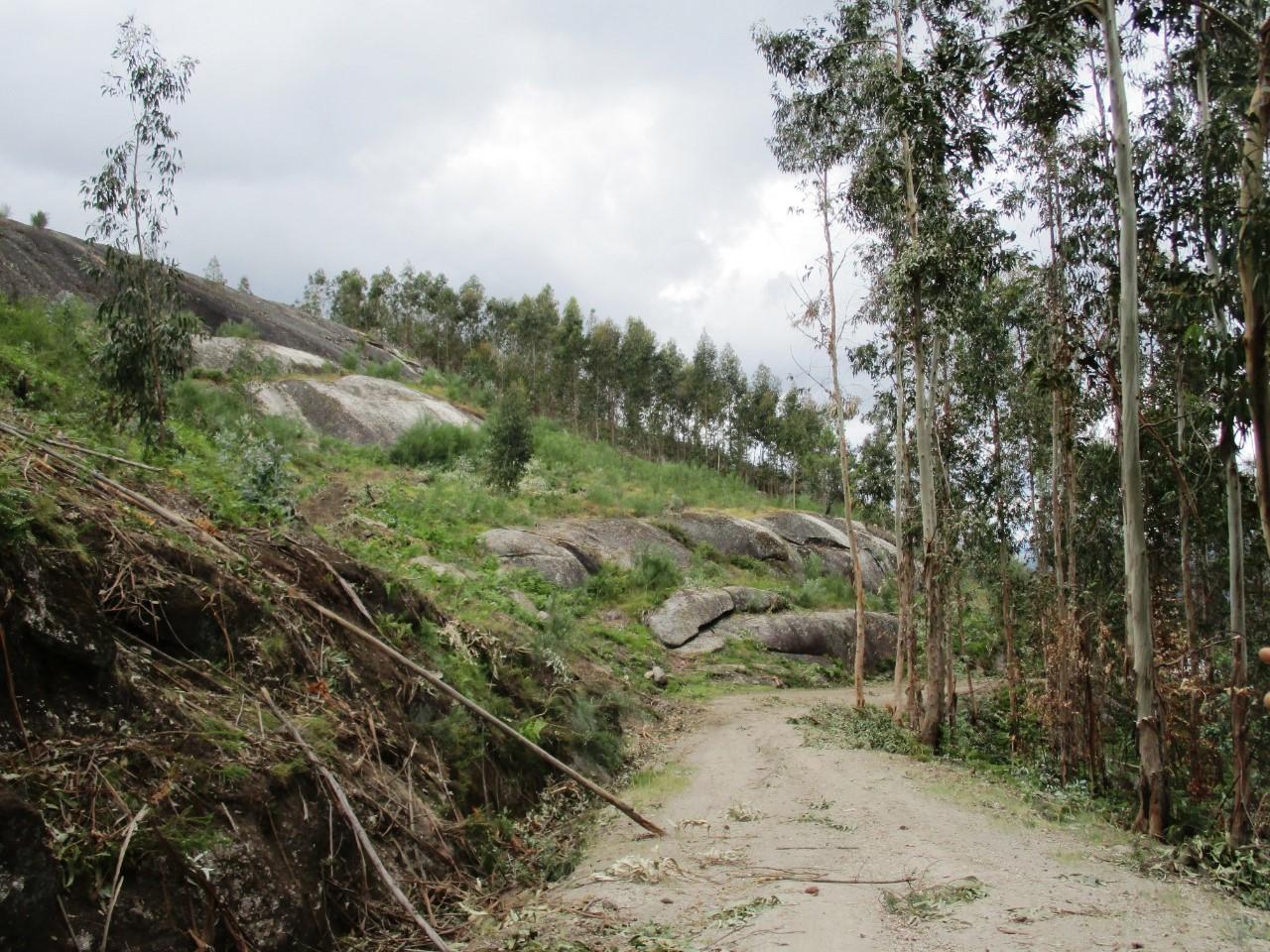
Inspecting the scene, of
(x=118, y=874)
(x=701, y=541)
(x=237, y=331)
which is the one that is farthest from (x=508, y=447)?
(x=118, y=874)

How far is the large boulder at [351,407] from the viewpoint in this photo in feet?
106

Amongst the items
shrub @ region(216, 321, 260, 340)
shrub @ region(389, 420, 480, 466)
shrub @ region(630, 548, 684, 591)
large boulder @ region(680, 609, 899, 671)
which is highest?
shrub @ region(216, 321, 260, 340)

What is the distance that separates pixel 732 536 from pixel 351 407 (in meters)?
17.5

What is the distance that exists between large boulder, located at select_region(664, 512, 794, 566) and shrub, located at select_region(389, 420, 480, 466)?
953cm

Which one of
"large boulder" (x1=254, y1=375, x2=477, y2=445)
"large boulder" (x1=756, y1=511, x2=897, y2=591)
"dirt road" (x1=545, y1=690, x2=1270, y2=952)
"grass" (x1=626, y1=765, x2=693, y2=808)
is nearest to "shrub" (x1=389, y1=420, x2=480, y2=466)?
"large boulder" (x1=254, y1=375, x2=477, y2=445)

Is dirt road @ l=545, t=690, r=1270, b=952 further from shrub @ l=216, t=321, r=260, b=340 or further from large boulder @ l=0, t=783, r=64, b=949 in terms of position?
shrub @ l=216, t=321, r=260, b=340

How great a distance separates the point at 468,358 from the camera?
6041 centimetres

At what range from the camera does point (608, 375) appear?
57.4m

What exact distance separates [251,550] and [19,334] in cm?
1526

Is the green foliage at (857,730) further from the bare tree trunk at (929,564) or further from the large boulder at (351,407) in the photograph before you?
the large boulder at (351,407)

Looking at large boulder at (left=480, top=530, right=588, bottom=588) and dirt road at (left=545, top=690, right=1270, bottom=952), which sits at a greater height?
large boulder at (left=480, top=530, right=588, bottom=588)

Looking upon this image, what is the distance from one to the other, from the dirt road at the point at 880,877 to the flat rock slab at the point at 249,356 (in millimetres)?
28504

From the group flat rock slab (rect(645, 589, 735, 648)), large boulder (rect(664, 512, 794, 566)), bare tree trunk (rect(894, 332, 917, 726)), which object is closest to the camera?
bare tree trunk (rect(894, 332, 917, 726))

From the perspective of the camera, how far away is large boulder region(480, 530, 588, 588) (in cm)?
2469
